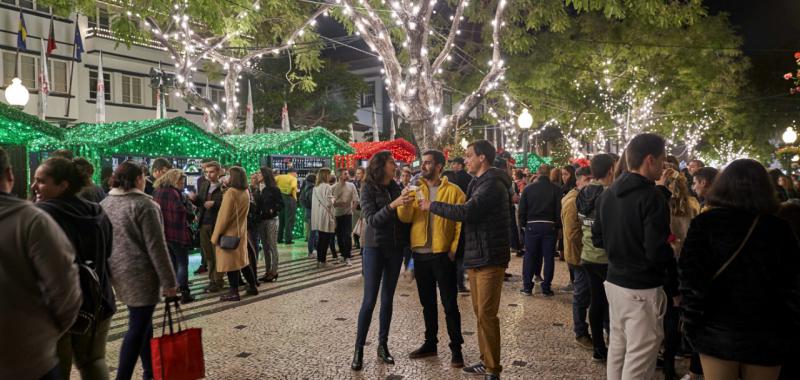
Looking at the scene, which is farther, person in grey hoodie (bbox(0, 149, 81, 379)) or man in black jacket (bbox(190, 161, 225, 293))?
man in black jacket (bbox(190, 161, 225, 293))

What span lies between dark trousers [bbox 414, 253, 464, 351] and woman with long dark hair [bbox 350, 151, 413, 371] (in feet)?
0.77

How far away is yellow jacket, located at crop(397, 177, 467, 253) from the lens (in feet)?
15.2

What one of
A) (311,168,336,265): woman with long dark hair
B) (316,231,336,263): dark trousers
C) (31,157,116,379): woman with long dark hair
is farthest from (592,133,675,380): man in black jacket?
(316,231,336,263): dark trousers

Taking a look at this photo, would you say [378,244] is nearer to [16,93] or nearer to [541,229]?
[541,229]

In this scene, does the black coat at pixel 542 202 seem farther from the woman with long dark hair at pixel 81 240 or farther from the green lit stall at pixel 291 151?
the green lit stall at pixel 291 151

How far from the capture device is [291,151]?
601 inches

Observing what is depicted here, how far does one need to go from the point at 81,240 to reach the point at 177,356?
1.05m

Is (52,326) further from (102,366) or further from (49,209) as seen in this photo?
(102,366)

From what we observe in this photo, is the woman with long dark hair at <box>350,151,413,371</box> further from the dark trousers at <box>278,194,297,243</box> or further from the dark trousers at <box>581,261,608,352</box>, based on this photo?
the dark trousers at <box>278,194,297,243</box>

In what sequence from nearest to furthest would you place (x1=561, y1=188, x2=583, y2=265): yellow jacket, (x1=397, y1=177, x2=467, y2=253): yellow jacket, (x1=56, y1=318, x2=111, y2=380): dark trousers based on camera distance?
(x1=56, y1=318, x2=111, y2=380): dark trousers, (x1=397, y1=177, x2=467, y2=253): yellow jacket, (x1=561, y1=188, x2=583, y2=265): yellow jacket

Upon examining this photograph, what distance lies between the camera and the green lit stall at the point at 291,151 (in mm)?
14477

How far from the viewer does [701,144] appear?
143 feet

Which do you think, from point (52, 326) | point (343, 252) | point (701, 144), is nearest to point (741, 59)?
point (701, 144)

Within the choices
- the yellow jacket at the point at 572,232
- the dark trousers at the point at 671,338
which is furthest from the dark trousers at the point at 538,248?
the dark trousers at the point at 671,338
